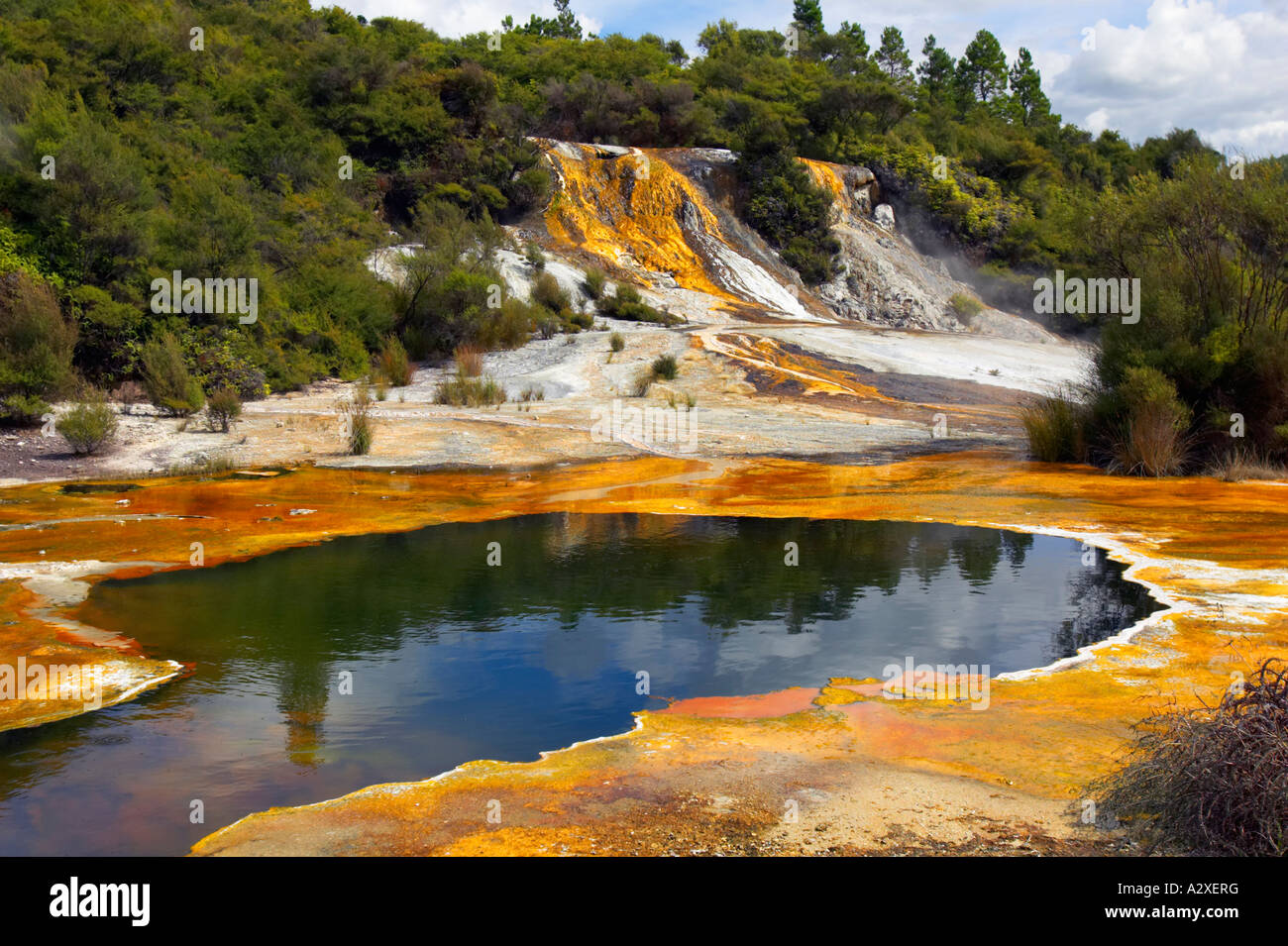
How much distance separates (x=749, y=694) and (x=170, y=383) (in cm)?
1597

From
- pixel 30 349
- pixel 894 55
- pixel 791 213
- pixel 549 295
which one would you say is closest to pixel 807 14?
pixel 894 55

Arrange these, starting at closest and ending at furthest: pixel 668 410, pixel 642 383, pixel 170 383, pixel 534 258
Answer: pixel 170 383 < pixel 668 410 < pixel 642 383 < pixel 534 258

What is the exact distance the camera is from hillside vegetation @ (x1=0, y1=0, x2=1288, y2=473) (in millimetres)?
15922

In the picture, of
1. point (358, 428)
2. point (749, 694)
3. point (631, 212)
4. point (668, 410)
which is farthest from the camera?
point (631, 212)

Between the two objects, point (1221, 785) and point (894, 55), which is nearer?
point (1221, 785)

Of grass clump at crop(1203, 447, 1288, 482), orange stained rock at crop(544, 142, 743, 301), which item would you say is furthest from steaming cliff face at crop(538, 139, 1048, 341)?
grass clump at crop(1203, 447, 1288, 482)

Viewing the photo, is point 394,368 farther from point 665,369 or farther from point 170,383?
point 665,369

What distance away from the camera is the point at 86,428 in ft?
52.5

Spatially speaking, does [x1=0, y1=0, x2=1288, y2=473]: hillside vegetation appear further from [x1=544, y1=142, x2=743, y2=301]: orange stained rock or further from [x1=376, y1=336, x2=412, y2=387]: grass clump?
[x1=544, y1=142, x2=743, y2=301]: orange stained rock

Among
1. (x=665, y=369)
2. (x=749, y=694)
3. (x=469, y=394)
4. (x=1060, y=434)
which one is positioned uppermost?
(x=665, y=369)

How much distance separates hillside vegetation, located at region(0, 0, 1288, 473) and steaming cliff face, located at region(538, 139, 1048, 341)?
4.89 feet

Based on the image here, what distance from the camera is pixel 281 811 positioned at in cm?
517

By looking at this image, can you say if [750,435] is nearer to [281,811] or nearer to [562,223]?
[281,811]

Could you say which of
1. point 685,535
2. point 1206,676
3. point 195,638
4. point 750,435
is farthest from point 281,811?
point 750,435
